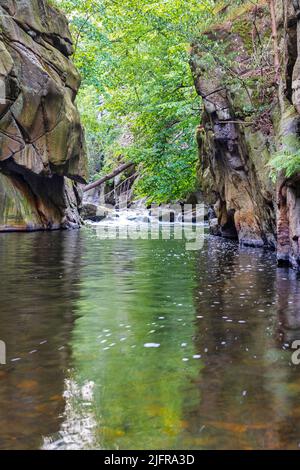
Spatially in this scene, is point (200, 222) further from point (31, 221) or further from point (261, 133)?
point (261, 133)

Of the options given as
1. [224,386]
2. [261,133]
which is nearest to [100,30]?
[261,133]

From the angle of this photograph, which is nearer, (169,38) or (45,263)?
(45,263)

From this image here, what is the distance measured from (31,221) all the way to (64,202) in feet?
12.3

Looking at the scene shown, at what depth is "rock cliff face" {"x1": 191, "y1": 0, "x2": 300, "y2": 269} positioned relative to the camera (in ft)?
37.1

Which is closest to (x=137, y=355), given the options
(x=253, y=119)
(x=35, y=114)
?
(x=253, y=119)

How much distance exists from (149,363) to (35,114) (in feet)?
66.8

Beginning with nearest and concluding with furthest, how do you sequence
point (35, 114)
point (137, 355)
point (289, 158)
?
point (137, 355)
point (289, 158)
point (35, 114)

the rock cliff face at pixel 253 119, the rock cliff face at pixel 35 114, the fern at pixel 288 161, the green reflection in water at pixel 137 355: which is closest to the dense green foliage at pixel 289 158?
the fern at pixel 288 161

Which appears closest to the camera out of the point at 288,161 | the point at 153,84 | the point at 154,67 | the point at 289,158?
the point at 288,161

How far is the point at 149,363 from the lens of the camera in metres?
4.62

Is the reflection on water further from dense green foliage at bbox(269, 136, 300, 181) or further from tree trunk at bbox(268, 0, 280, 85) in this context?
tree trunk at bbox(268, 0, 280, 85)

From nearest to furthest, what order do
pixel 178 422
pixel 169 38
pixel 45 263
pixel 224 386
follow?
pixel 178 422
pixel 224 386
pixel 45 263
pixel 169 38

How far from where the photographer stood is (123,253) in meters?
14.9

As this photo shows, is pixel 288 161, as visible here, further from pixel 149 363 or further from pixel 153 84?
pixel 153 84
